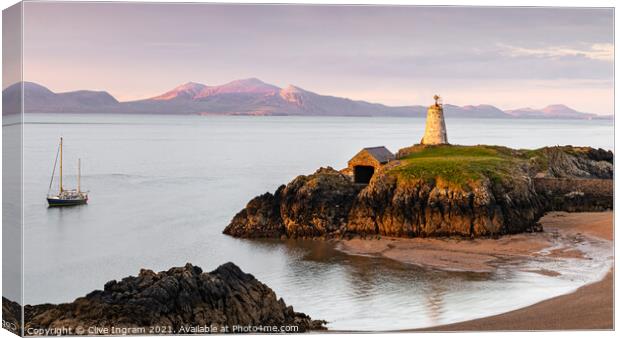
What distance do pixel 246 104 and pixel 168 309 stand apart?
5501 mm

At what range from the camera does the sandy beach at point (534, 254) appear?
17.6m

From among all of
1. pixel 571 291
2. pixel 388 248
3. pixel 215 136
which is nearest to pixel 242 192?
pixel 215 136

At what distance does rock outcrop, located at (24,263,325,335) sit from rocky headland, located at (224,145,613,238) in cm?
596

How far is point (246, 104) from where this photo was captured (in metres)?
20.8

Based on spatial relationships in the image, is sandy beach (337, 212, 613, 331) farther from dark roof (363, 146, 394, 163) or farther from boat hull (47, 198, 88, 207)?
boat hull (47, 198, 88, 207)

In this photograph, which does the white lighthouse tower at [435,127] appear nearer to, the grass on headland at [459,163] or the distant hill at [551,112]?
the grass on headland at [459,163]

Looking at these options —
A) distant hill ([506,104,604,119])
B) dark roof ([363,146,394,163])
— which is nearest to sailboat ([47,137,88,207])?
dark roof ([363,146,394,163])

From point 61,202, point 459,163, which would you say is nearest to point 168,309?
point 61,202

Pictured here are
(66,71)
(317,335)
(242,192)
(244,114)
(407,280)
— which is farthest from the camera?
(242,192)

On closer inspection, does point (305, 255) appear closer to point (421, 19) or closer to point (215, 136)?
point (215, 136)

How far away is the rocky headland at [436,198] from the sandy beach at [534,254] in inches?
15.2

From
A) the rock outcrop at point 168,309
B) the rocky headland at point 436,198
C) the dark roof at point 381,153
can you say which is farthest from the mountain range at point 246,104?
the rock outcrop at point 168,309

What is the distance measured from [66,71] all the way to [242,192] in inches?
251

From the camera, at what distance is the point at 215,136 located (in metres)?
22.2
